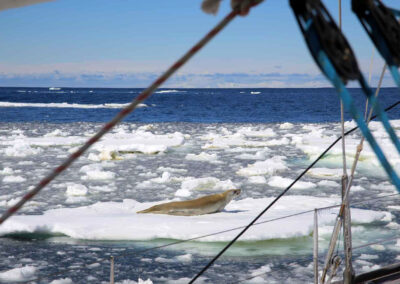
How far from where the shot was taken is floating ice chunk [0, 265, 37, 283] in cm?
389

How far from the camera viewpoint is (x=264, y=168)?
866 centimetres

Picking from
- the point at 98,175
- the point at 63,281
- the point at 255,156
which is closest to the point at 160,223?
the point at 63,281

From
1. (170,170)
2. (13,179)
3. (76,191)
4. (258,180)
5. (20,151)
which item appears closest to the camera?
(76,191)

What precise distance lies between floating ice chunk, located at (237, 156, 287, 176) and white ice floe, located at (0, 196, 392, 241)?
2.49 m

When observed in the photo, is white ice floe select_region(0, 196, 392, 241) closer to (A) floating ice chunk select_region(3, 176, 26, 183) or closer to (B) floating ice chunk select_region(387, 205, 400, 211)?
(B) floating ice chunk select_region(387, 205, 400, 211)

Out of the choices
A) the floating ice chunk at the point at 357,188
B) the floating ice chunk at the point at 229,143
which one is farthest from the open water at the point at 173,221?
the floating ice chunk at the point at 229,143

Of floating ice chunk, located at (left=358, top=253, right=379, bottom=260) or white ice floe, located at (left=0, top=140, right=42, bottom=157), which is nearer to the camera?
floating ice chunk, located at (left=358, top=253, right=379, bottom=260)

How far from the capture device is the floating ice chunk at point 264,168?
27.7ft

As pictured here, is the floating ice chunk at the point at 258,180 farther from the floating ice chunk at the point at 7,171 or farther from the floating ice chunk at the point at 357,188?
the floating ice chunk at the point at 7,171

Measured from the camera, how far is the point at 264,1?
1.30 metres

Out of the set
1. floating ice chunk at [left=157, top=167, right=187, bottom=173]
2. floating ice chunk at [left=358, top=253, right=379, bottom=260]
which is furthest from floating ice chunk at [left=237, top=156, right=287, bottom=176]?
floating ice chunk at [left=358, top=253, right=379, bottom=260]

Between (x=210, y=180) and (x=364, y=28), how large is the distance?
6080 millimetres

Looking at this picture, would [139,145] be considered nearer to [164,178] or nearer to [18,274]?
[164,178]

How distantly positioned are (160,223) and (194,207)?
0.63 metres
